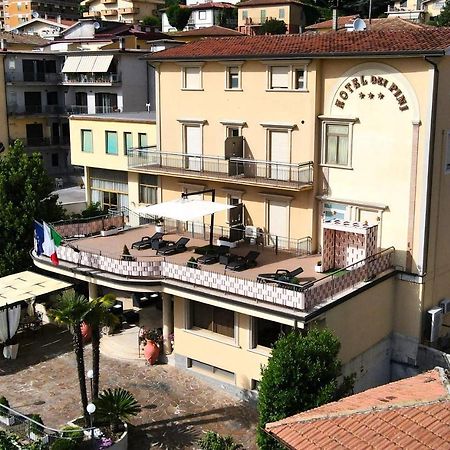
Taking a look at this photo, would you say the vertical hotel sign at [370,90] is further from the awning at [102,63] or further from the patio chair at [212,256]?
the awning at [102,63]

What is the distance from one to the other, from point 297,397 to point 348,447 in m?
7.83

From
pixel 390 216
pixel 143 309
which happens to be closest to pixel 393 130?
pixel 390 216

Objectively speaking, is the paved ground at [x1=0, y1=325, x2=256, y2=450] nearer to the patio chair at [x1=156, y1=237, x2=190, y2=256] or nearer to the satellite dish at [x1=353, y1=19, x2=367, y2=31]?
the patio chair at [x1=156, y1=237, x2=190, y2=256]

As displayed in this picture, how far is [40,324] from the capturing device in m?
30.6

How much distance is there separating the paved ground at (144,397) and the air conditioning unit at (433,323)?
734 centimetres

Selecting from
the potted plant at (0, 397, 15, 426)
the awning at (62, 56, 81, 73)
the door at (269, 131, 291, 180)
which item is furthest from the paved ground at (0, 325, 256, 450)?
the awning at (62, 56, 81, 73)

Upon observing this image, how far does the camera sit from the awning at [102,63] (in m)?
54.1

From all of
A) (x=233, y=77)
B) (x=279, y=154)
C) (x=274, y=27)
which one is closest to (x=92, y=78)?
(x=233, y=77)

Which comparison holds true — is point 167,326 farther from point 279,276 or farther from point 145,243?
point 279,276

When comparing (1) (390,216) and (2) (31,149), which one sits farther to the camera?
(2) (31,149)

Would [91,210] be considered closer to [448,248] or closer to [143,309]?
[143,309]

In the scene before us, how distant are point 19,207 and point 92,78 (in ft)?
84.7

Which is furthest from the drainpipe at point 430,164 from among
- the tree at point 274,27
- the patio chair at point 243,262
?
the tree at point 274,27

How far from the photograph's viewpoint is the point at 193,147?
106 feet
